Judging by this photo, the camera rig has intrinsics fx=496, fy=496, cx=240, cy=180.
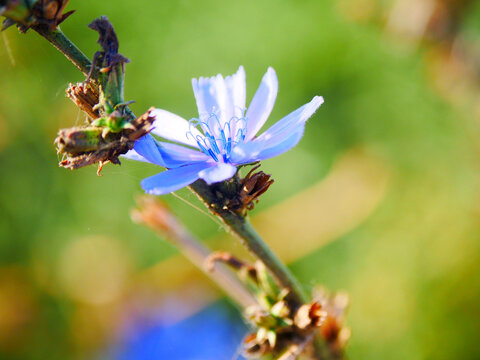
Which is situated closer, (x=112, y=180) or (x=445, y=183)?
(x=445, y=183)

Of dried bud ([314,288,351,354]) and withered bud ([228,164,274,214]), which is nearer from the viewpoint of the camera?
withered bud ([228,164,274,214])

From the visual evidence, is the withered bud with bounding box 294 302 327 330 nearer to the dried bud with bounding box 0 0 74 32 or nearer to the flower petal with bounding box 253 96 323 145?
the flower petal with bounding box 253 96 323 145

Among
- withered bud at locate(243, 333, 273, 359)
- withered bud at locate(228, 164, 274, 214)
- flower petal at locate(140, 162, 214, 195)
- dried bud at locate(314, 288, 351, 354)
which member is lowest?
dried bud at locate(314, 288, 351, 354)

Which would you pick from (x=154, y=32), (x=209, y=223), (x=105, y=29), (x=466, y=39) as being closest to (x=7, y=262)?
(x=209, y=223)

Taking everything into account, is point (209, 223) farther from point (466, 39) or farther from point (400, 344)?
point (466, 39)

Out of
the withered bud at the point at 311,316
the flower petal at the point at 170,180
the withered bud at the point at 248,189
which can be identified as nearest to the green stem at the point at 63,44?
the flower petal at the point at 170,180

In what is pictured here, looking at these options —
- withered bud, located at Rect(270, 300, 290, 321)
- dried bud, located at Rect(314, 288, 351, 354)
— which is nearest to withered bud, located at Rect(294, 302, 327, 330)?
withered bud, located at Rect(270, 300, 290, 321)

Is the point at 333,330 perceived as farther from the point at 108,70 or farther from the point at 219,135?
the point at 108,70
